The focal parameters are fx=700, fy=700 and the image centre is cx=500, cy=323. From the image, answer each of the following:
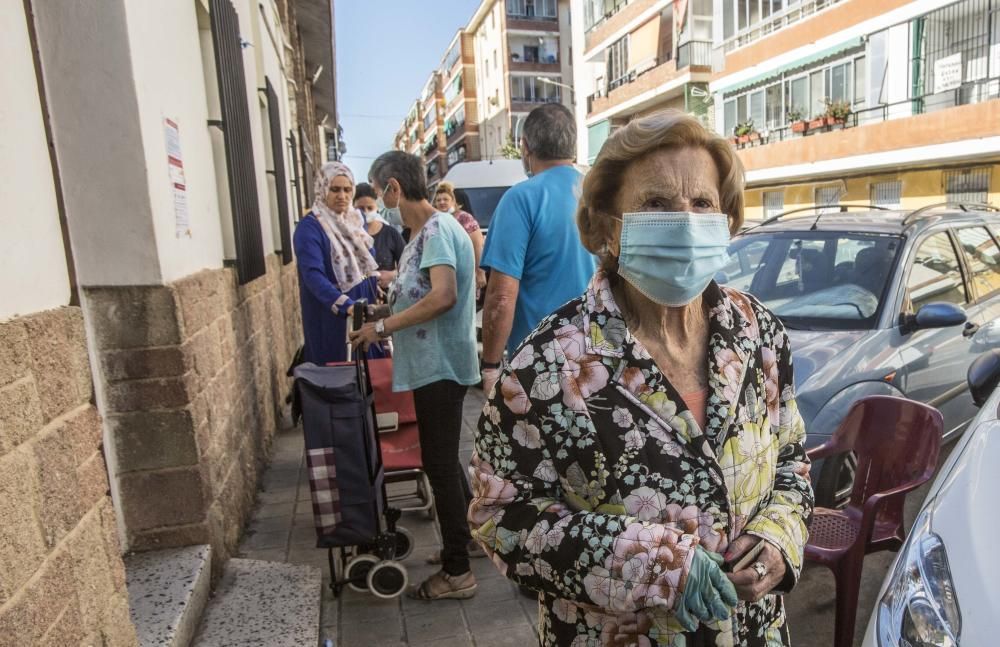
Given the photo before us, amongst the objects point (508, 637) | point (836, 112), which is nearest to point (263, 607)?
point (508, 637)

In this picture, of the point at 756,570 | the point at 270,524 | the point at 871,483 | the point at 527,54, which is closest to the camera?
the point at 756,570

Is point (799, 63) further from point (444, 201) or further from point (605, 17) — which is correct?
point (444, 201)

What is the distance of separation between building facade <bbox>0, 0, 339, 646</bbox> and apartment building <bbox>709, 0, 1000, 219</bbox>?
58.4 feet

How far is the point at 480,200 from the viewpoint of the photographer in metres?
11.9

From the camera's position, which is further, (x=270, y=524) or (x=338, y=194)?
(x=338, y=194)

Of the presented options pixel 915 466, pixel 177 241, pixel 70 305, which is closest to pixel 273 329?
pixel 177 241

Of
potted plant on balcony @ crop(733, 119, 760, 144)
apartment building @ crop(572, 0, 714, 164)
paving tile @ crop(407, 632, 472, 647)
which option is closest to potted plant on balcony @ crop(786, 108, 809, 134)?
potted plant on balcony @ crop(733, 119, 760, 144)

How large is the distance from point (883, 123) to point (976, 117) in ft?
8.46

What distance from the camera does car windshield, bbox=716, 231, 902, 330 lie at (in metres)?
4.11

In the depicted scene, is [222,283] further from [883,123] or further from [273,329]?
[883,123]

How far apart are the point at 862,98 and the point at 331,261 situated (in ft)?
65.8

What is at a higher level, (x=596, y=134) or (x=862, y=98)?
(x=596, y=134)

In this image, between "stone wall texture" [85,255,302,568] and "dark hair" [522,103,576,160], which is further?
"dark hair" [522,103,576,160]

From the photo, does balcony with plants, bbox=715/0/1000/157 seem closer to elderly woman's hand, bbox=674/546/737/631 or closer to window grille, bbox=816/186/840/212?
window grille, bbox=816/186/840/212
